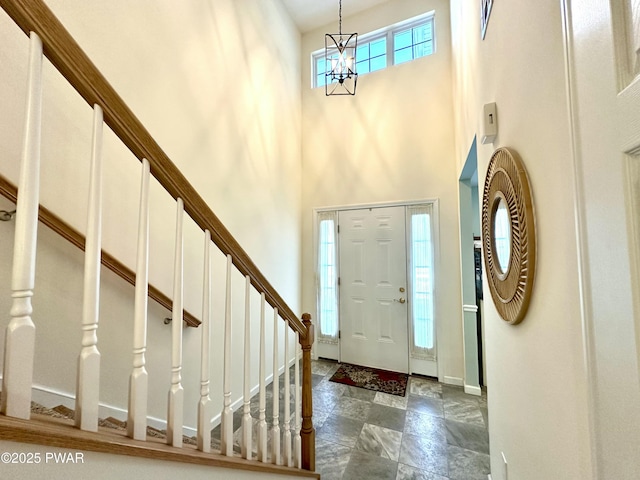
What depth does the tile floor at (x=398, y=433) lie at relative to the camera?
1.79 meters

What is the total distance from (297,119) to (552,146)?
3.50 meters

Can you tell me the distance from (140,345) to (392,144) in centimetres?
335

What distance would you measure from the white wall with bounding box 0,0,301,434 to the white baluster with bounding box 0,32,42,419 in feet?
3.23

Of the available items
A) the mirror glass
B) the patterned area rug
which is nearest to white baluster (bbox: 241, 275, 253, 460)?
the mirror glass

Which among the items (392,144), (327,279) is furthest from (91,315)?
(392,144)

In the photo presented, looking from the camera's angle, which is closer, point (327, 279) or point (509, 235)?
point (509, 235)

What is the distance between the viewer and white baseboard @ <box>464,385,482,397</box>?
2.71 m

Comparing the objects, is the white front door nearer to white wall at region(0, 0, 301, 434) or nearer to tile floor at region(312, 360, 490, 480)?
tile floor at region(312, 360, 490, 480)

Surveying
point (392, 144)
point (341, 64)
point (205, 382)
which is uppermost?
point (341, 64)

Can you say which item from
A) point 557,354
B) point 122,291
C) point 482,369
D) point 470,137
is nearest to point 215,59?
point 122,291

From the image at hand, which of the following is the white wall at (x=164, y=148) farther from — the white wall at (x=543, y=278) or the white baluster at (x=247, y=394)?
the white wall at (x=543, y=278)

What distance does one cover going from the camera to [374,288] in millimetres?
3385

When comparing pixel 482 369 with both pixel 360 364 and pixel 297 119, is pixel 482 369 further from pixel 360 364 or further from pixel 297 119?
pixel 297 119

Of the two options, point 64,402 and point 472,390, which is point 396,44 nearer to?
point 472,390
